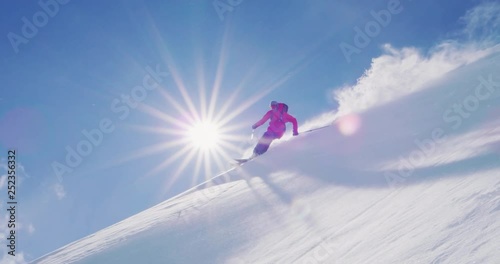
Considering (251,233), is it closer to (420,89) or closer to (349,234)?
(349,234)

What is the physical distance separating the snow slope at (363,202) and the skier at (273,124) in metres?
3.17

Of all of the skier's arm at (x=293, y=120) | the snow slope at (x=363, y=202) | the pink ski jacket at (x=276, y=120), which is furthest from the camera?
the pink ski jacket at (x=276, y=120)

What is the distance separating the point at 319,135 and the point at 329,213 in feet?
22.0

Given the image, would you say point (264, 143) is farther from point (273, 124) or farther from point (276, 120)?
point (276, 120)

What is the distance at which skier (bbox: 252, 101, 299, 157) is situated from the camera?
14727mm

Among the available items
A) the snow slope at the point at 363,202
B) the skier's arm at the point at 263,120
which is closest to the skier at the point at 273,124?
the skier's arm at the point at 263,120

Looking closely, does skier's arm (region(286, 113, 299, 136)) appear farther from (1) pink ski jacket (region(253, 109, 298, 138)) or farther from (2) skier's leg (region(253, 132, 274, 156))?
(2) skier's leg (region(253, 132, 274, 156))

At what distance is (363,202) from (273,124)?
31.7 feet

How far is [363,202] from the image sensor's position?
5273 mm

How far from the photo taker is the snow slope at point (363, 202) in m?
3.42

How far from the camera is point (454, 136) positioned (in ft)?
23.1

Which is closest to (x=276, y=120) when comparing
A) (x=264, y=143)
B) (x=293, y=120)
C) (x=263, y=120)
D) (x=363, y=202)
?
(x=263, y=120)

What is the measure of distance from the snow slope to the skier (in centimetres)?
317

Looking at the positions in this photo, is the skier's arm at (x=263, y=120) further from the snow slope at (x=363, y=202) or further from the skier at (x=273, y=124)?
the snow slope at (x=363, y=202)
